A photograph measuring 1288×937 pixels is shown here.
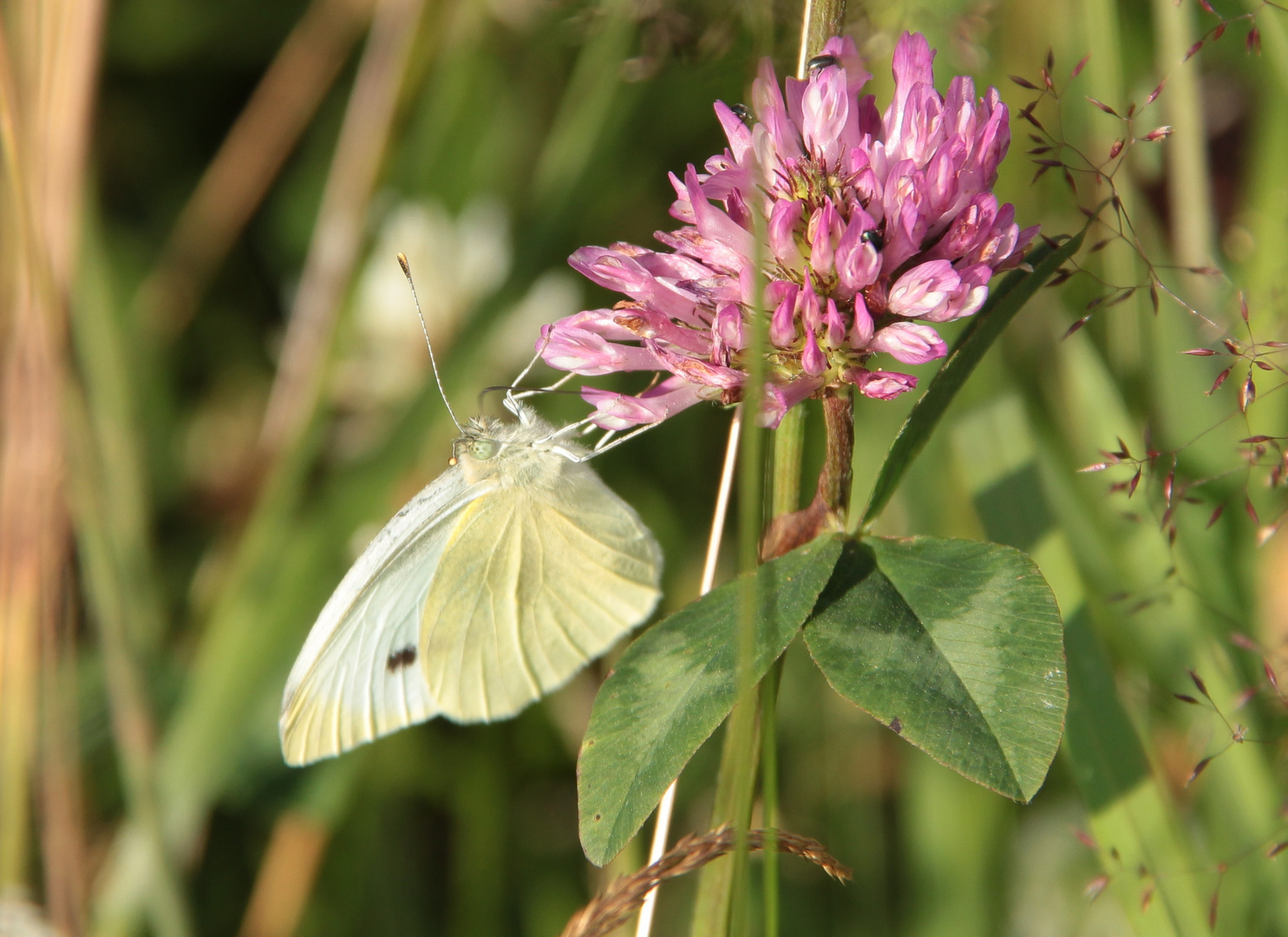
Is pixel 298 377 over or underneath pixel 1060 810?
over

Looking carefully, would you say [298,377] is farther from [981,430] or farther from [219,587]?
[981,430]

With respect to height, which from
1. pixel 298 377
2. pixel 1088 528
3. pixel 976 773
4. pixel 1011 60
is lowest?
pixel 976 773

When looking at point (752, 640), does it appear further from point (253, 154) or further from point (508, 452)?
point (253, 154)

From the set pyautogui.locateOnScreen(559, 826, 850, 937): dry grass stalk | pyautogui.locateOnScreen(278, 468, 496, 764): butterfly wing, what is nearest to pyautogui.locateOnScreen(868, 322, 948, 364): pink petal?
pyautogui.locateOnScreen(559, 826, 850, 937): dry grass stalk

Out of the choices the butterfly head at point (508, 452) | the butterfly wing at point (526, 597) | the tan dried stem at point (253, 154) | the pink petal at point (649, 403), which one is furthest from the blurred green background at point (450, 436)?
the butterfly head at point (508, 452)

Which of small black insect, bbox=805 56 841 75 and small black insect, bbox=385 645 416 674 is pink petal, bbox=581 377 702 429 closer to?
small black insect, bbox=805 56 841 75

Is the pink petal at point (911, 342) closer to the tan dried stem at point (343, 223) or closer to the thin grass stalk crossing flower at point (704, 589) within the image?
the thin grass stalk crossing flower at point (704, 589)

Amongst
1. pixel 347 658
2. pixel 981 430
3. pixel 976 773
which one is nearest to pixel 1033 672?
pixel 976 773
